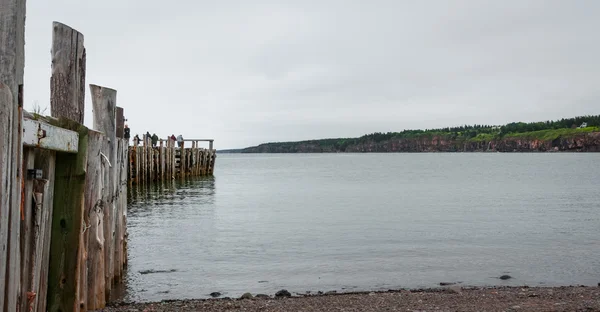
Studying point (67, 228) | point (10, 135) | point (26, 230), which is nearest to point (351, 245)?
point (67, 228)

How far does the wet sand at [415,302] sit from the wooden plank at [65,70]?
9.04ft

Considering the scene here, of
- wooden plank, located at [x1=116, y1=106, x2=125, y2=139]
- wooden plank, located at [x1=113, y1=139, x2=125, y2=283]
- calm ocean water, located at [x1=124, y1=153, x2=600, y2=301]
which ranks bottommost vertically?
calm ocean water, located at [x1=124, y1=153, x2=600, y2=301]

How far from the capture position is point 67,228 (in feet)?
19.1

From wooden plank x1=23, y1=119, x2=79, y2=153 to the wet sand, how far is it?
2.81 metres

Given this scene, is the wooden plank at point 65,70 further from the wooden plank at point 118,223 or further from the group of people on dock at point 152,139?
the group of people on dock at point 152,139

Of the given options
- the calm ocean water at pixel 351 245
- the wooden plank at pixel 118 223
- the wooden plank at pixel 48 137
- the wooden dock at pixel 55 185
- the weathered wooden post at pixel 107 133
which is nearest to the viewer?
the wooden dock at pixel 55 185

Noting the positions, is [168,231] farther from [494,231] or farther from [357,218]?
[494,231]

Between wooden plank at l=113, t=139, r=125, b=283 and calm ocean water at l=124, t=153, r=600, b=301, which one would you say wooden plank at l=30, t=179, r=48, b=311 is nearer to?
wooden plank at l=113, t=139, r=125, b=283

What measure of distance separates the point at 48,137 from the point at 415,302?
589 centimetres

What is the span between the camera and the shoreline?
818 centimetres

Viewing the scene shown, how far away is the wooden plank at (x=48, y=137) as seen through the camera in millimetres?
4277

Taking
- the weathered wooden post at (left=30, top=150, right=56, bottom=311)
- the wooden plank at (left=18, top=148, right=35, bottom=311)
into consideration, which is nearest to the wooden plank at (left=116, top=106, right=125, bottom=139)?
the weathered wooden post at (left=30, top=150, right=56, bottom=311)

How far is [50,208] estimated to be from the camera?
5.32m

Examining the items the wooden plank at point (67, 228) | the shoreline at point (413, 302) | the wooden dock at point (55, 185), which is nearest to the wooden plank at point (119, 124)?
the wooden dock at point (55, 185)
